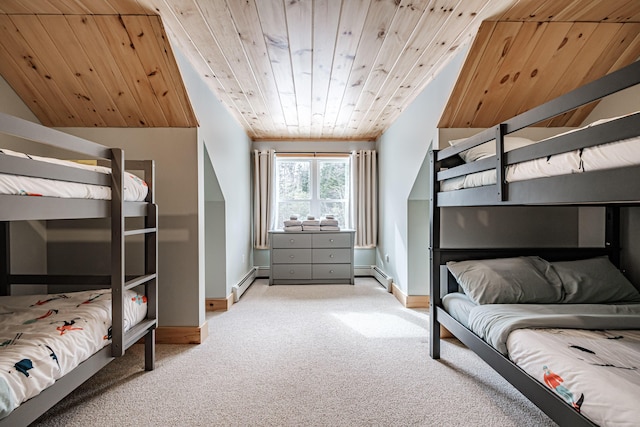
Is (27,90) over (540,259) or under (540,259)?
A: over

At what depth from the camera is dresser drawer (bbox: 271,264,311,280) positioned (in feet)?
15.4

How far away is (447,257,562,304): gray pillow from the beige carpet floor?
0.50m

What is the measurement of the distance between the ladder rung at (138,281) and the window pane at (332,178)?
3.46 metres

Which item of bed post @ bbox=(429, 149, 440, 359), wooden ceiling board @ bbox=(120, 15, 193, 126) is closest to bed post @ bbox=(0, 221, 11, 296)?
wooden ceiling board @ bbox=(120, 15, 193, 126)

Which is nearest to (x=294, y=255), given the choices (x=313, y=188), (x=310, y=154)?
(x=313, y=188)

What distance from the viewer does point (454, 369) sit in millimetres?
2201

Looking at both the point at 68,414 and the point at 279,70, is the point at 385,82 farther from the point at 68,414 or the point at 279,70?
the point at 68,414

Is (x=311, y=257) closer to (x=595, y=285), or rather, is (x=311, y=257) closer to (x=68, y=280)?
(x=68, y=280)

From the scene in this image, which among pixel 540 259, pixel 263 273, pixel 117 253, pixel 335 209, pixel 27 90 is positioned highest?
pixel 27 90

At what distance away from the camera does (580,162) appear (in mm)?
1116

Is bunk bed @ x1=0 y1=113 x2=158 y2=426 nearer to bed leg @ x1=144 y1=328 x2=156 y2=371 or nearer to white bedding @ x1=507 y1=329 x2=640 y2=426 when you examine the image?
bed leg @ x1=144 y1=328 x2=156 y2=371

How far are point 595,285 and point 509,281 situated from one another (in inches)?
21.3

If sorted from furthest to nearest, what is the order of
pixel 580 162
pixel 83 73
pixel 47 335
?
pixel 83 73 → pixel 47 335 → pixel 580 162

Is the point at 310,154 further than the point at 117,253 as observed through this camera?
Yes
